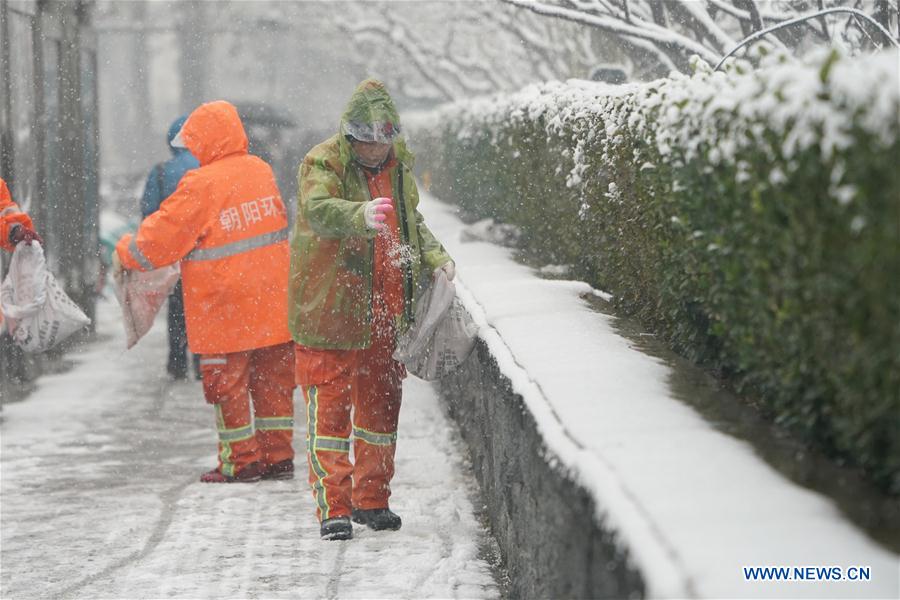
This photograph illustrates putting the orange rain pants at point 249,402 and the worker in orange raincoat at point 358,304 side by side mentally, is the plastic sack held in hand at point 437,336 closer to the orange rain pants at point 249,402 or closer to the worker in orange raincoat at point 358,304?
the worker in orange raincoat at point 358,304

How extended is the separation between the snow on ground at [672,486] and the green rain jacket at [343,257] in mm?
865

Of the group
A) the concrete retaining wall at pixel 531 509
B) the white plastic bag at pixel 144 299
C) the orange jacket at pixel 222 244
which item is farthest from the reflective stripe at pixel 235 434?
the concrete retaining wall at pixel 531 509

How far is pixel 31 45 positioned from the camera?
1037cm

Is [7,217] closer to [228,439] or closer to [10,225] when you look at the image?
[10,225]

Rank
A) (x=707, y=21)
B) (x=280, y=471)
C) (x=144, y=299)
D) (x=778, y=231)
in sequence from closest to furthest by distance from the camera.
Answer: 1. (x=778, y=231)
2. (x=280, y=471)
3. (x=144, y=299)
4. (x=707, y=21)

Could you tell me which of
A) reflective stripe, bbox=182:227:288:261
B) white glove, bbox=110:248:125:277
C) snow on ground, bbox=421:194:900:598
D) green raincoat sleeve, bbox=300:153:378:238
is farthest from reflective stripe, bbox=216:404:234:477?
snow on ground, bbox=421:194:900:598

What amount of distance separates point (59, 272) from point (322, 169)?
6005 mm

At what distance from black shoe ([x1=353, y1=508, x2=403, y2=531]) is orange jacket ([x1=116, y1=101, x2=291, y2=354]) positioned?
1340 millimetres

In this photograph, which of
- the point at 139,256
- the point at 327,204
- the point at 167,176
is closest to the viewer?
the point at 327,204

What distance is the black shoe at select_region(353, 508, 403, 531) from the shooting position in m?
6.13

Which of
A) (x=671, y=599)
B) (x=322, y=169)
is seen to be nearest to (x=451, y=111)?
(x=322, y=169)

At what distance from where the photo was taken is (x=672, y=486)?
129 inches

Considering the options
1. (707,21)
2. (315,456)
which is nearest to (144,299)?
(315,456)

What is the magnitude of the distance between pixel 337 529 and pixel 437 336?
2.81 ft
